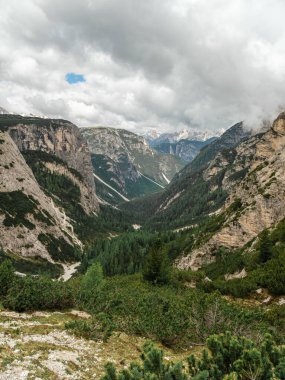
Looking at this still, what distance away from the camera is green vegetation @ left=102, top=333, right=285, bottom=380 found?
1038 cm

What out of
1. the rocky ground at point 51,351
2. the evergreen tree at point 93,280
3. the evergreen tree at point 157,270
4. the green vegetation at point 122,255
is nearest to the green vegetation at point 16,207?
the green vegetation at point 122,255

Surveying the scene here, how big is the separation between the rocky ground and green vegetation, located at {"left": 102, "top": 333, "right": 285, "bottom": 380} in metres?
5.72

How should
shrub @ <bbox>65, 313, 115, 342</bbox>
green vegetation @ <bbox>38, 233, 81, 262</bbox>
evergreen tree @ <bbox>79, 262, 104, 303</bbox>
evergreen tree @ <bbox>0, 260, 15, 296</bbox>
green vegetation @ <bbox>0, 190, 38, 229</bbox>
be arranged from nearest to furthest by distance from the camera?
shrub @ <bbox>65, 313, 115, 342</bbox>
evergreen tree @ <bbox>0, 260, 15, 296</bbox>
evergreen tree @ <bbox>79, 262, 104, 303</bbox>
green vegetation @ <bbox>0, 190, 38, 229</bbox>
green vegetation @ <bbox>38, 233, 81, 262</bbox>

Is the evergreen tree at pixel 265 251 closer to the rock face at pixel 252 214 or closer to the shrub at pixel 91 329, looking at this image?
the rock face at pixel 252 214

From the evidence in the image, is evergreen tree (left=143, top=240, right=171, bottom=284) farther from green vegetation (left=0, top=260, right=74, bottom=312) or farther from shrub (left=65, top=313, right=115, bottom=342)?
A: shrub (left=65, top=313, right=115, bottom=342)

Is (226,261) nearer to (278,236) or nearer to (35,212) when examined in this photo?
(278,236)

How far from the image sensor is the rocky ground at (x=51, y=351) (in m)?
15.1

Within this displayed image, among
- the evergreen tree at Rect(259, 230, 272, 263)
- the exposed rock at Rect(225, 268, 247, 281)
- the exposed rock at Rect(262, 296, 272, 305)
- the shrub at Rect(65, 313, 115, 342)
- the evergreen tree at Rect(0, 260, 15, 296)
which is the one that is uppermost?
the evergreen tree at Rect(259, 230, 272, 263)

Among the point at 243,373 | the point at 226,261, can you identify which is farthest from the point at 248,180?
the point at 243,373

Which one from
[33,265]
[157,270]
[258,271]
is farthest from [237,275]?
[33,265]

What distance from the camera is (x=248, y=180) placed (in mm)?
119375

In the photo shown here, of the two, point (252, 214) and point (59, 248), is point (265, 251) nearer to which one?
point (252, 214)

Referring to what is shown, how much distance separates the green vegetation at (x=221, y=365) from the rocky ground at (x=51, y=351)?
5.72 m

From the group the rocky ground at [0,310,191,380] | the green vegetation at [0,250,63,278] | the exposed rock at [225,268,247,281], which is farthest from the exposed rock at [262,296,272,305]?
the green vegetation at [0,250,63,278]
